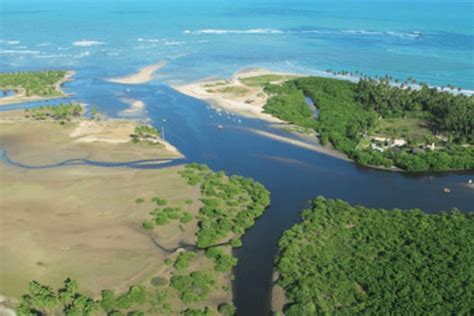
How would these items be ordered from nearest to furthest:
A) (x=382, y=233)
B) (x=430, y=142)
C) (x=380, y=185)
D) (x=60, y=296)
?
(x=60, y=296), (x=382, y=233), (x=380, y=185), (x=430, y=142)

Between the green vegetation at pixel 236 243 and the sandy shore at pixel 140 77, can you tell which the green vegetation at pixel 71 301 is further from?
the sandy shore at pixel 140 77

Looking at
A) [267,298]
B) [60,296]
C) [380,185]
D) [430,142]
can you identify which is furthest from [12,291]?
[430,142]

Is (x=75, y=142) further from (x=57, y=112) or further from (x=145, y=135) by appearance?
(x=57, y=112)

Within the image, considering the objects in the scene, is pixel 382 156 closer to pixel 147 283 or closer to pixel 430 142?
pixel 430 142

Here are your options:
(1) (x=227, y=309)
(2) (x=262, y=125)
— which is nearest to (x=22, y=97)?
(2) (x=262, y=125)

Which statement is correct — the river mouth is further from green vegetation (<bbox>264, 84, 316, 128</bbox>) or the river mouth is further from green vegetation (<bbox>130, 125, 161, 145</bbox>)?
green vegetation (<bbox>264, 84, 316, 128</bbox>)

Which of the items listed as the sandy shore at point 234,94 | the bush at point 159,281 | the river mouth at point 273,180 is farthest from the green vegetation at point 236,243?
the sandy shore at point 234,94
